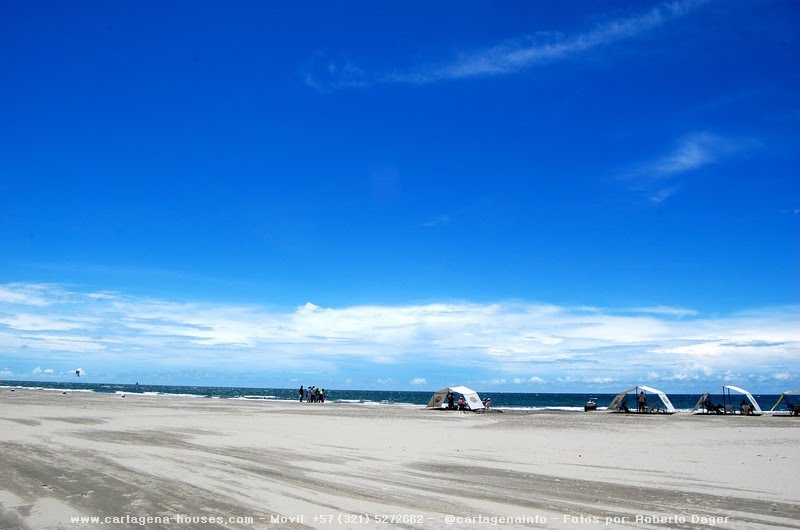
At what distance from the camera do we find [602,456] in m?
15.8

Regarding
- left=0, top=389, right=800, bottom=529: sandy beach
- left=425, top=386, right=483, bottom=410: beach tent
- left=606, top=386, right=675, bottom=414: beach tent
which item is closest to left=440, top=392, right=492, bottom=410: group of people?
left=425, top=386, right=483, bottom=410: beach tent

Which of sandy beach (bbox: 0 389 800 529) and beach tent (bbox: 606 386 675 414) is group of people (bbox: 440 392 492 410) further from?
sandy beach (bbox: 0 389 800 529)

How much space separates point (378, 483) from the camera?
10.9 m

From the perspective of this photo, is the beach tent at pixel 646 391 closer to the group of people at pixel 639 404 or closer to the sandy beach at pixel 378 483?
the group of people at pixel 639 404

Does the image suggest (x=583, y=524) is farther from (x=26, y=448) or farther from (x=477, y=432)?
(x=477, y=432)

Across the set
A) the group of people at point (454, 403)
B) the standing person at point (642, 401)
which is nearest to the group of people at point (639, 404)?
the standing person at point (642, 401)

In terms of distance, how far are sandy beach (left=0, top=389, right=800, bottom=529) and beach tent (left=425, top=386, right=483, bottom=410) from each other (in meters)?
27.0

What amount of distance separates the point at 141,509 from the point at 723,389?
165ft

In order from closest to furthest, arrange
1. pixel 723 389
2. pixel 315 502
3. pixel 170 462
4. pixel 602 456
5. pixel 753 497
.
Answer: pixel 315 502 → pixel 753 497 → pixel 170 462 → pixel 602 456 → pixel 723 389

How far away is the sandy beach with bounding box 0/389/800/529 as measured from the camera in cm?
823

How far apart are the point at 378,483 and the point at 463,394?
36.3m

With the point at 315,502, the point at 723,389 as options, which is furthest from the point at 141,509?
the point at 723,389

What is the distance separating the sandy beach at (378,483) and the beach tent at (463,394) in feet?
88.5

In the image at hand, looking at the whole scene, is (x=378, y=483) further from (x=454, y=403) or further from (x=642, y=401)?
(x=642, y=401)
